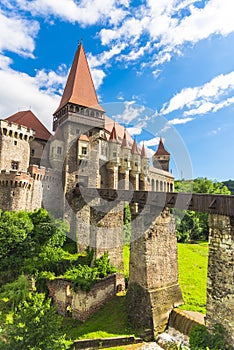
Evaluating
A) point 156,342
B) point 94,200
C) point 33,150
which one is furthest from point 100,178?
point 156,342

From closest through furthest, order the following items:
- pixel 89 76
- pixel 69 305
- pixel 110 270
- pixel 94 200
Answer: pixel 69 305 < pixel 110 270 < pixel 94 200 < pixel 89 76

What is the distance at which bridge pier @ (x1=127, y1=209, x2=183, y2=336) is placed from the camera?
475 inches

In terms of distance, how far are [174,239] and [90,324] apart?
626 cm

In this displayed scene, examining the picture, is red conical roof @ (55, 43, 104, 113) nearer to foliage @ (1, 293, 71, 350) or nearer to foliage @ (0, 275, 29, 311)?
foliage @ (0, 275, 29, 311)

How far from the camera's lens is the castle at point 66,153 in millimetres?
22531

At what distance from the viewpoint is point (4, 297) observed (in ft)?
48.7

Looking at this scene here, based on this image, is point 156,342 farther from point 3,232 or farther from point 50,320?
point 3,232

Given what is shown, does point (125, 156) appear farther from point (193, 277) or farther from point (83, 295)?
point (83, 295)

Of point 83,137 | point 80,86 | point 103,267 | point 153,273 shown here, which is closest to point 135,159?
point 83,137

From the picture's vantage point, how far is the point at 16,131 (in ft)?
77.3

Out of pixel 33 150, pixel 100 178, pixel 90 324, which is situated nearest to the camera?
pixel 90 324

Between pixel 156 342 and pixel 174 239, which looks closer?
pixel 156 342

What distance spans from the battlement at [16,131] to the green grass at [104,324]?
54.0 ft

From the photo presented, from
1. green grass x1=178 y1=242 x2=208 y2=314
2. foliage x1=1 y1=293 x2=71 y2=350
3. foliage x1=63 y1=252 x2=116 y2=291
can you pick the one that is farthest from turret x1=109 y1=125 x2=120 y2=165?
foliage x1=1 y1=293 x2=71 y2=350
